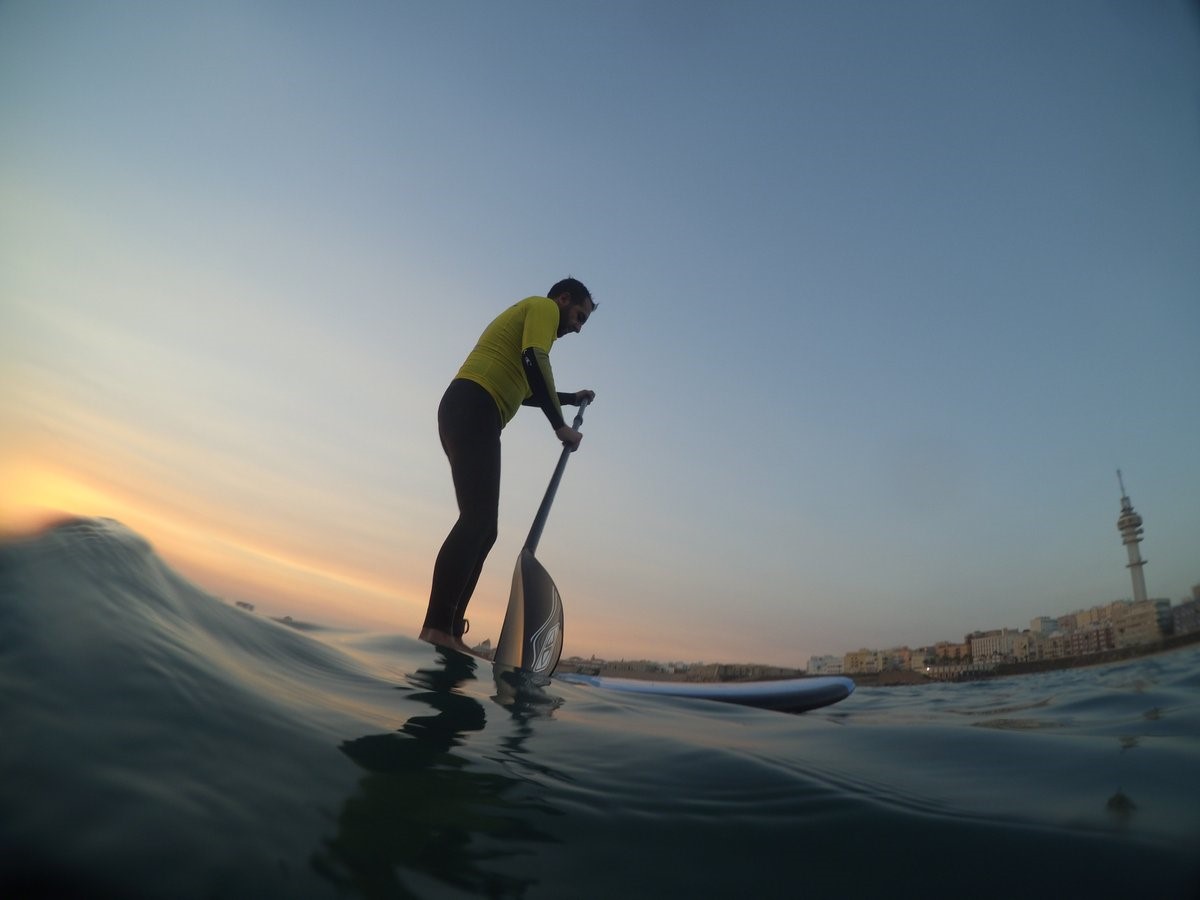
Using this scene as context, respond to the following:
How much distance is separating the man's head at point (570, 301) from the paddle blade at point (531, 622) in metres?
1.77

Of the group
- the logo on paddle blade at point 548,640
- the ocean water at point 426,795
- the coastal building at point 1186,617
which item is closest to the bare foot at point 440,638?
the logo on paddle blade at point 548,640

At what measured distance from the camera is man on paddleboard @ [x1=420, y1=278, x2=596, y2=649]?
3117mm

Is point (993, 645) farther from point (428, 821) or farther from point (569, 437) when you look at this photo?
point (428, 821)

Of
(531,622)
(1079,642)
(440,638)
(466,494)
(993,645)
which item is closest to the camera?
(440,638)

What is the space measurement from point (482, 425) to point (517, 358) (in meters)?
0.57

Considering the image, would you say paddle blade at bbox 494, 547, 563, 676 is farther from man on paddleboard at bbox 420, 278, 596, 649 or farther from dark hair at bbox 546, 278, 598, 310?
dark hair at bbox 546, 278, 598, 310

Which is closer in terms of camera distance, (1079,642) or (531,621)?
(531,621)

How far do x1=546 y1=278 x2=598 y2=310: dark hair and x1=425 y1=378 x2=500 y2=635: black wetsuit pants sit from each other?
109cm

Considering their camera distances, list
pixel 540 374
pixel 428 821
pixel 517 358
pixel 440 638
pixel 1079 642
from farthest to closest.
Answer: pixel 1079 642 → pixel 517 358 → pixel 540 374 → pixel 440 638 → pixel 428 821

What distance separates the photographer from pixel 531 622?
10.4ft

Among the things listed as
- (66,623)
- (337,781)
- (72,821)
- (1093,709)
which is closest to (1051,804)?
(337,781)

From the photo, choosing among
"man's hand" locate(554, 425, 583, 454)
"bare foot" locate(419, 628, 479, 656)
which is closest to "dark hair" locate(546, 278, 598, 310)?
"man's hand" locate(554, 425, 583, 454)

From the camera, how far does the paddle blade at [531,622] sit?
3.06 meters

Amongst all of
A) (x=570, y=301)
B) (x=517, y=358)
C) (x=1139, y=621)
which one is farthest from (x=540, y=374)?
(x=1139, y=621)
